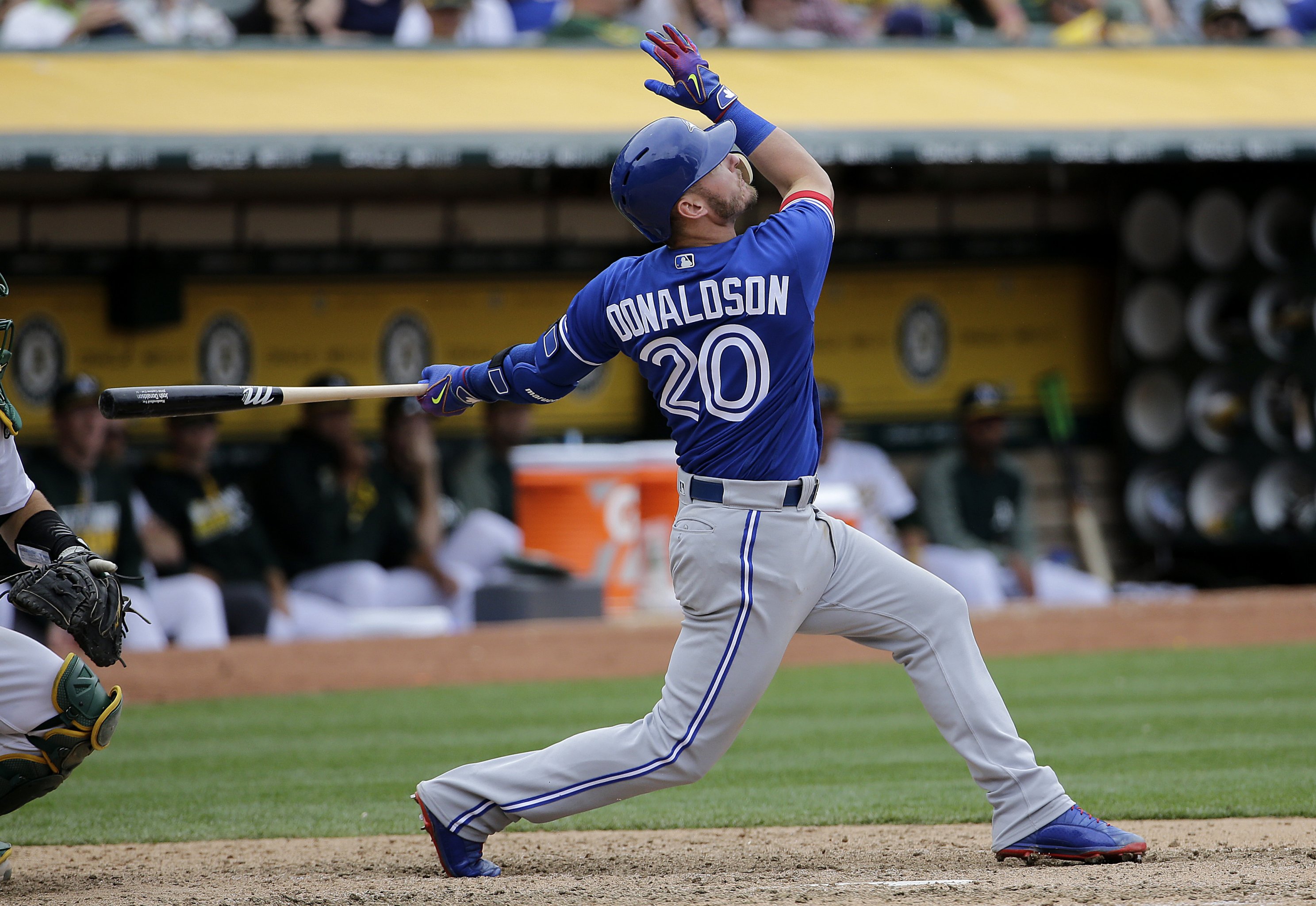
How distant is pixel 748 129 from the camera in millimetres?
3637

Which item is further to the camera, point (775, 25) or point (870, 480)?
point (775, 25)

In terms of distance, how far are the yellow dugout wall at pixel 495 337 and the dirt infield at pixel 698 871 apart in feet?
17.7

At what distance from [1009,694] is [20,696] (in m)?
4.13

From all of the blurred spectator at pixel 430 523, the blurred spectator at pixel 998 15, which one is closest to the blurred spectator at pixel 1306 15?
the blurred spectator at pixel 998 15

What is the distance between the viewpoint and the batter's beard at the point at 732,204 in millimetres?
3453

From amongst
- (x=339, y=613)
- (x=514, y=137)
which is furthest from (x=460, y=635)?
(x=514, y=137)

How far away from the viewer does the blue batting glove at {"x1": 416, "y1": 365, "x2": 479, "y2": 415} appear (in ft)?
12.1

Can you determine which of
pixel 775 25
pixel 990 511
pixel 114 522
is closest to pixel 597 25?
pixel 775 25

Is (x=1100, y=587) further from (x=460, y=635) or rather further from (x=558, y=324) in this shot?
(x=558, y=324)

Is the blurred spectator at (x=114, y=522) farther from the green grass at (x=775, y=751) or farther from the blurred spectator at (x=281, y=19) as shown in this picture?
the blurred spectator at (x=281, y=19)

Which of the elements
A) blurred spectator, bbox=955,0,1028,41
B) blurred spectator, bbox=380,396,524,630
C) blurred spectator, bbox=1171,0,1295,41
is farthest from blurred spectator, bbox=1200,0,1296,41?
blurred spectator, bbox=380,396,524,630

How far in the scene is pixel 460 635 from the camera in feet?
26.5

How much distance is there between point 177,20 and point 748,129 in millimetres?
6965

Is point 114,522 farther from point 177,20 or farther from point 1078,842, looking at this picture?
point 1078,842
